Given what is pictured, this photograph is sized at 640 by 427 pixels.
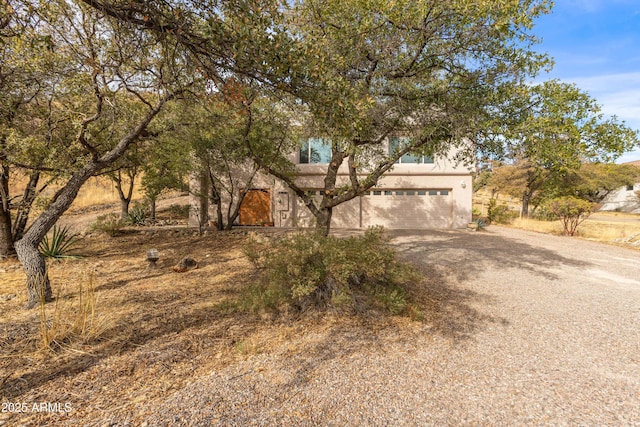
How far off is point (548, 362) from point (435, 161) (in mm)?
13128

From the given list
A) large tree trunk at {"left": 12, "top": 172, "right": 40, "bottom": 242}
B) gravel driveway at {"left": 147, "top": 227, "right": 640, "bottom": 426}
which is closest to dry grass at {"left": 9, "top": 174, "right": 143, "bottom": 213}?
large tree trunk at {"left": 12, "top": 172, "right": 40, "bottom": 242}

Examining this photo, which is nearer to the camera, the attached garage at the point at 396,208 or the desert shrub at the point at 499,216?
the attached garage at the point at 396,208

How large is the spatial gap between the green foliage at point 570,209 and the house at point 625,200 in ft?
103

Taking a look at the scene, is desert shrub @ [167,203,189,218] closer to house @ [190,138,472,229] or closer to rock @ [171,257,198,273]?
house @ [190,138,472,229]

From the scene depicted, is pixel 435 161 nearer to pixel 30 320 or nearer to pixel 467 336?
pixel 467 336

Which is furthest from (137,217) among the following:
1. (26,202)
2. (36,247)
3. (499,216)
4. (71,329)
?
(499,216)

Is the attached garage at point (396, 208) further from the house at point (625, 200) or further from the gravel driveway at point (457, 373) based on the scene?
the house at point (625, 200)

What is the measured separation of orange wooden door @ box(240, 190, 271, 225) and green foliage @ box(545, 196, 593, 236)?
45.1 ft

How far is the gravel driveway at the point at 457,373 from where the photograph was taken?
2.68m

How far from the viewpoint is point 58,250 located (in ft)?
27.3

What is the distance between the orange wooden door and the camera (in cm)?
1540

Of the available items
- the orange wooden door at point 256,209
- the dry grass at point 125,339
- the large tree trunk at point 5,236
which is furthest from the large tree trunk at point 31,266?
the orange wooden door at point 256,209

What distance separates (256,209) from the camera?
15422 mm

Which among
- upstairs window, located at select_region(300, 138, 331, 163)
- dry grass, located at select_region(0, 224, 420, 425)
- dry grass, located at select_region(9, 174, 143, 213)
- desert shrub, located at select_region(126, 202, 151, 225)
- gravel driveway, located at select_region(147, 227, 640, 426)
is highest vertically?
upstairs window, located at select_region(300, 138, 331, 163)
